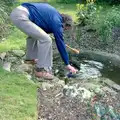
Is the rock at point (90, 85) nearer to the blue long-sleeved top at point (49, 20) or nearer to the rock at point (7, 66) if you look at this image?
the blue long-sleeved top at point (49, 20)

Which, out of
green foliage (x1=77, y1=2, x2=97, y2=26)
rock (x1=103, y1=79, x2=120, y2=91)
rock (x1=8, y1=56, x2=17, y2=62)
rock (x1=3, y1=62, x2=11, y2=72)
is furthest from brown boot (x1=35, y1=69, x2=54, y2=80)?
green foliage (x1=77, y1=2, x2=97, y2=26)

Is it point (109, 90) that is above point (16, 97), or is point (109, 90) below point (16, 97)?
below

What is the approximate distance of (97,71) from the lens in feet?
23.9

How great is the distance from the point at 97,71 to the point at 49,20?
5.55 feet

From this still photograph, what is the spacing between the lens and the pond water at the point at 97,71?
6.99m

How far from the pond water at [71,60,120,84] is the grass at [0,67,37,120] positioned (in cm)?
129

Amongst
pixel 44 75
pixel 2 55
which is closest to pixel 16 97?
pixel 44 75

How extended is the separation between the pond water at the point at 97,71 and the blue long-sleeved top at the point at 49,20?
0.92 m

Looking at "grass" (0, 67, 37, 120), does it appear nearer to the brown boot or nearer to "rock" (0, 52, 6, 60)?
the brown boot

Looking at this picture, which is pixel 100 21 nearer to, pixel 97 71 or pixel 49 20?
pixel 97 71

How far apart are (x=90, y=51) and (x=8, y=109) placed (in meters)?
3.65

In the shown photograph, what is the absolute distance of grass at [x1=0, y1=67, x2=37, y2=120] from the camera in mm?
4910

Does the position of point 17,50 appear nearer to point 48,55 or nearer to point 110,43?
point 48,55

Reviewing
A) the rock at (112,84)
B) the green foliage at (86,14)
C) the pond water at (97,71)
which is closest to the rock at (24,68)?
the pond water at (97,71)
